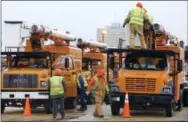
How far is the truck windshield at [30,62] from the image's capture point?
19.3 metres

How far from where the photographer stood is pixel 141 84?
1708 centimetres

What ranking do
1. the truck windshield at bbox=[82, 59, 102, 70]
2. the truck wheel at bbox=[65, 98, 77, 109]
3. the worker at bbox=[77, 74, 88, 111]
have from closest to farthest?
the worker at bbox=[77, 74, 88, 111]
the truck wheel at bbox=[65, 98, 77, 109]
the truck windshield at bbox=[82, 59, 102, 70]

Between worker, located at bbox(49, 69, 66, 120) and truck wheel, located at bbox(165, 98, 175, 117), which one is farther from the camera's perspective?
truck wheel, located at bbox(165, 98, 175, 117)

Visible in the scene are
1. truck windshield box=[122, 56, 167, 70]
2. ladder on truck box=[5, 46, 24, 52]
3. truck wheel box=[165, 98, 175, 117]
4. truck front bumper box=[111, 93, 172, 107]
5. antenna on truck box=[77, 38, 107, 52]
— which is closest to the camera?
truck front bumper box=[111, 93, 172, 107]

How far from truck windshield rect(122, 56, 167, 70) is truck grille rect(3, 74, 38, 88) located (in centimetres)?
341

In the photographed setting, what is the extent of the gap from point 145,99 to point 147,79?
26.9 inches

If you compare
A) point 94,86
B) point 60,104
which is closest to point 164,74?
point 94,86

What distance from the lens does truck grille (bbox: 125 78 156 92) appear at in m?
17.0

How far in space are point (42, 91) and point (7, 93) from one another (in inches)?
51.1

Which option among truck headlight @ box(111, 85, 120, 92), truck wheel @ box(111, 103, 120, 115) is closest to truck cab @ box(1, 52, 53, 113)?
truck wheel @ box(111, 103, 120, 115)

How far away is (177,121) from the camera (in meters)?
15.9

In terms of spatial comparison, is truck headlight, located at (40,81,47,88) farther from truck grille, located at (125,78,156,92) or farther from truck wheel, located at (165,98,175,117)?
truck wheel, located at (165,98,175,117)

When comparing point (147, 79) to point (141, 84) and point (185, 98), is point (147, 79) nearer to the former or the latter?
point (141, 84)

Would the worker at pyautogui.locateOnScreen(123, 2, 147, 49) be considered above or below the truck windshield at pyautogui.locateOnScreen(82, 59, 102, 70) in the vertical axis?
above
